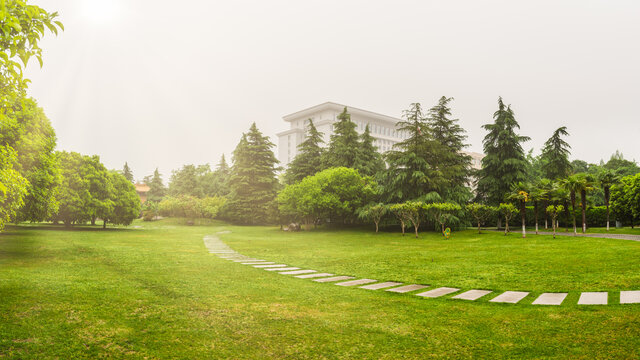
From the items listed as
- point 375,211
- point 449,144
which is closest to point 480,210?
point 375,211

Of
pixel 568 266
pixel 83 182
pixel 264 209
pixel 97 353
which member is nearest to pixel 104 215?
pixel 83 182

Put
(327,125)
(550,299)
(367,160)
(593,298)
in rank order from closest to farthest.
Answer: (593,298)
(550,299)
(367,160)
(327,125)

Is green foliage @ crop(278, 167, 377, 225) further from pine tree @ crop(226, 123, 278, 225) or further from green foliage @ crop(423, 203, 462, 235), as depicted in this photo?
pine tree @ crop(226, 123, 278, 225)

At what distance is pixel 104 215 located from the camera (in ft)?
90.4

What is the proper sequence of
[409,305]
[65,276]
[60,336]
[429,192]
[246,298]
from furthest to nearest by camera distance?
[429,192] → [65,276] → [246,298] → [409,305] → [60,336]

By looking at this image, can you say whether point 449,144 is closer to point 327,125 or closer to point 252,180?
point 252,180

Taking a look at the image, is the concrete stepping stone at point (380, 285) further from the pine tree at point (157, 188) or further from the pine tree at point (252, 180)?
the pine tree at point (157, 188)

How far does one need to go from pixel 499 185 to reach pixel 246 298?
2948 cm

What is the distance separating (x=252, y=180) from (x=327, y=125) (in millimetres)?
55078

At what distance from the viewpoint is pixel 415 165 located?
2862cm

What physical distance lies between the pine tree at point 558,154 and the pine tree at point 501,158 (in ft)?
21.8

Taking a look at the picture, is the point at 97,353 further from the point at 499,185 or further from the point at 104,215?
the point at 499,185

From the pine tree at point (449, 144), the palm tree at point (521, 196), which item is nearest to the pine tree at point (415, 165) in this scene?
the pine tree at point (449, 144)

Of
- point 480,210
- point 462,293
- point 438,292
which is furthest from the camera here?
point 480,210
